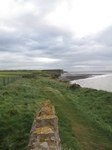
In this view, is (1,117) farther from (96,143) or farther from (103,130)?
(103,130)

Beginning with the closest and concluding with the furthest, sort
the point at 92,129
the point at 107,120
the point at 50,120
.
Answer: the point at 50,120 → the point at 92,129 → the point at 107,120

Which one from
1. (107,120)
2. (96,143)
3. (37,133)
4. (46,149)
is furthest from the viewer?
(107,120)

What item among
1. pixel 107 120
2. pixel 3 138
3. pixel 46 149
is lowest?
pixel 107 120

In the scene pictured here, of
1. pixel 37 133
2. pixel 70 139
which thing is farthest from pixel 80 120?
pixel 37 133

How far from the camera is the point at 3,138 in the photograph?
6.73m

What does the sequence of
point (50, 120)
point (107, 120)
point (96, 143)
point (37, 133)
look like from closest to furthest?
1. point (37, 133)
2. point (50, 120)
3. point (96, 143)
4. point (107, 120)

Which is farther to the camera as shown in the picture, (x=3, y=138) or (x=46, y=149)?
(x=3, y=138)

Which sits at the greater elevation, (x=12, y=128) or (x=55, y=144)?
(x=55, y=144)

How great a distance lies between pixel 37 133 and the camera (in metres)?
4.70

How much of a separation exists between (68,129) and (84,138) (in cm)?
111

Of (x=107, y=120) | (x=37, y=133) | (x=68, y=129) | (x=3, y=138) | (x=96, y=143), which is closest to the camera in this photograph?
(x=37, y=133)

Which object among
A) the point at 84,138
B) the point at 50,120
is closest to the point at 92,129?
the point at 84,138

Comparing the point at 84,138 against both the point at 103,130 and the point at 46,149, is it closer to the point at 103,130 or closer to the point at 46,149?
the point at 103,130

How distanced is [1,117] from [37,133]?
15.3 feet
